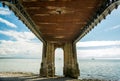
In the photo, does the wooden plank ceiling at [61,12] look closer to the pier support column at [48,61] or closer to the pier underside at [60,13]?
the pier underside at [60,13]

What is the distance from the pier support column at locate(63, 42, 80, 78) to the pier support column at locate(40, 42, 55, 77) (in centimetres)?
242

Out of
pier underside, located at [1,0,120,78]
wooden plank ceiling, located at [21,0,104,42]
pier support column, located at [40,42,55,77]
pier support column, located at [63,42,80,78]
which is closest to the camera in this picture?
pier underside, located at [1,0,120,78]

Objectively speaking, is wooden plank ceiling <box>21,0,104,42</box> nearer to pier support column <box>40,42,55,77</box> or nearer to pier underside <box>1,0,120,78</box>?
pier underside <box>1,0,120,78</box>

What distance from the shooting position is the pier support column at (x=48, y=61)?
39.3 metres

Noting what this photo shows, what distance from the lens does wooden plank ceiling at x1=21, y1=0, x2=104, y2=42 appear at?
59.6ft

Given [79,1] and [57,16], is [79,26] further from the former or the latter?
[79,1]

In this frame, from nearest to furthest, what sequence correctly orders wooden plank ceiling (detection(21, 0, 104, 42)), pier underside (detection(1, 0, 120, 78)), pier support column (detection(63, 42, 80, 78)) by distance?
pier underside (detection(1, 0, 120, 78)), wooden plank ceiling (detection(21, 0, 104, 42)), pier support column (detection(63, 42, 80, 78))

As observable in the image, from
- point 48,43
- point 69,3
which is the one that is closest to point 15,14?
point 69,3

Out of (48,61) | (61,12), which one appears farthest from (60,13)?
(48,61)

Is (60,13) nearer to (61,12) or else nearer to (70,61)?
(61,12)

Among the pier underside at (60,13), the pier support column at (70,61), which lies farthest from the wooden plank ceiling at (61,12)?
the pier support column at (70,61)

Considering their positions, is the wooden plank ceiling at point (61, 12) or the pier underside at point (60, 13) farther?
the wooden plank ceiling at point (61, 12)

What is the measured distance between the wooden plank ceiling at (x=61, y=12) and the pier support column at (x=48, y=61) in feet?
38.3

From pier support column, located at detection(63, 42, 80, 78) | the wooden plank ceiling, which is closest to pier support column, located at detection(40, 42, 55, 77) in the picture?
pier support column, located at detection(63, 42, 80, 78)
